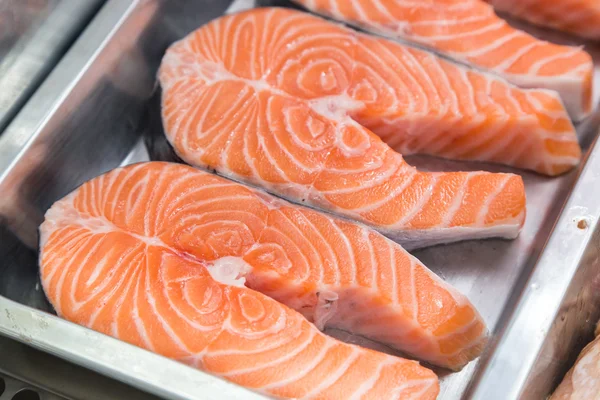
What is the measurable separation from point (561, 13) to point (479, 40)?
48 centimetres

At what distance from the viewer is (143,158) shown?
254cm

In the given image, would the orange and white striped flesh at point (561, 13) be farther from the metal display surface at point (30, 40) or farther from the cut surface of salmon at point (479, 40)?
the metal display surface at point (30, 40)

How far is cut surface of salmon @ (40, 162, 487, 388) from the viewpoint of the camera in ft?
5.85

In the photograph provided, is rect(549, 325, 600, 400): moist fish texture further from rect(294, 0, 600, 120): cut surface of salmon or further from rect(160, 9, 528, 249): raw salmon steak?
rect(294, 0, 600, 120): cut surface of salmon

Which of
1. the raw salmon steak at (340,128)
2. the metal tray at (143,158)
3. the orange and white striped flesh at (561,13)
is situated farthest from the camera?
the orange and white striped flesh at (561,13)

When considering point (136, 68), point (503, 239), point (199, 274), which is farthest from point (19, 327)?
point (503, 239)

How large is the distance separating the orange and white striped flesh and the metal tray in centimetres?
46

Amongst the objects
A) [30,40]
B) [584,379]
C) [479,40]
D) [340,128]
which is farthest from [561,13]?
[30,40]

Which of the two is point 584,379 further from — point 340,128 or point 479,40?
point 479,40

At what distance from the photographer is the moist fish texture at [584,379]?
1767 millimetres

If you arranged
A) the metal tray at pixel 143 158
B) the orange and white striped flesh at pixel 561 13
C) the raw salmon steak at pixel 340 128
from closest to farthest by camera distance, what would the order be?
the metal tray at pixel 143 158 → the raw salmon steak at pixel 340 128 → the orange and white striped flesh at pixel 561 13

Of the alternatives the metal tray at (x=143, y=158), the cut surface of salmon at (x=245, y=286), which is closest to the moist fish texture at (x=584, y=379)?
the metal tray at (x=143, y=158)

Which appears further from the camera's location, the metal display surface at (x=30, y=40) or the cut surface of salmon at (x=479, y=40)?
the cut surface of salmon at (x=479, y=40)

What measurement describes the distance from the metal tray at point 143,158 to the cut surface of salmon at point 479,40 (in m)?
0.24
